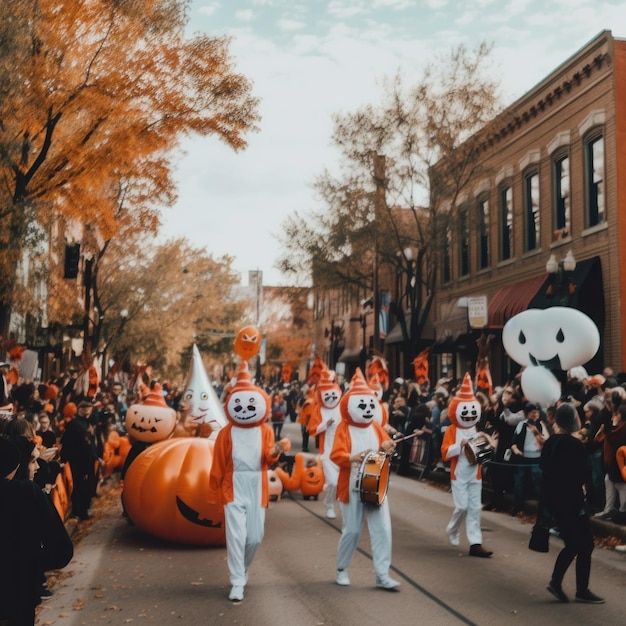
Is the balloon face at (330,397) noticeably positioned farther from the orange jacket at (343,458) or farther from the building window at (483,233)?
the building window at (483,233)

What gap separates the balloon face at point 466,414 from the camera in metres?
11.3

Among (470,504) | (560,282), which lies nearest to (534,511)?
(470,504)

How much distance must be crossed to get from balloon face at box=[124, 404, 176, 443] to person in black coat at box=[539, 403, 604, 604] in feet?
21.0

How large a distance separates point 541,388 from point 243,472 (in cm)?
661

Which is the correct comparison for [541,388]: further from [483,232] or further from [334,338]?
[334,338]

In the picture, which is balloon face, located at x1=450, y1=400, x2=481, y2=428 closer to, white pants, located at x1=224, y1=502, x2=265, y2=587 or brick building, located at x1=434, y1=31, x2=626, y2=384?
white pants, located at x1=224, y1=502, x2=265, y2=587

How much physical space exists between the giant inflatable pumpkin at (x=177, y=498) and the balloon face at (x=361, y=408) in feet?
7.00

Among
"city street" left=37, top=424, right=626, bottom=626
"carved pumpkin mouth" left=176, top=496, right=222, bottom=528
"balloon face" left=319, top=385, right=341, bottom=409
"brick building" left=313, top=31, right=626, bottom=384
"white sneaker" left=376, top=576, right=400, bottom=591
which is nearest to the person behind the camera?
"city street" left=37, top=424, right=626, bottom=626

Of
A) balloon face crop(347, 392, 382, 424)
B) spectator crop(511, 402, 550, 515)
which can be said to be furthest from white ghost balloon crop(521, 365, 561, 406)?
balloon face crop(347, 392, 382, 424)

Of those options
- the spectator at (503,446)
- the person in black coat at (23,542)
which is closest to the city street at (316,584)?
the spectator at (503,446)

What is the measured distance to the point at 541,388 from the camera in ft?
45.9

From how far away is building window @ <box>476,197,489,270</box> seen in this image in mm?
29719

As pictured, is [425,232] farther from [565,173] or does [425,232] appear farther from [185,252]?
[185,252]

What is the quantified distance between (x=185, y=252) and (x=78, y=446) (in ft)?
87.7
